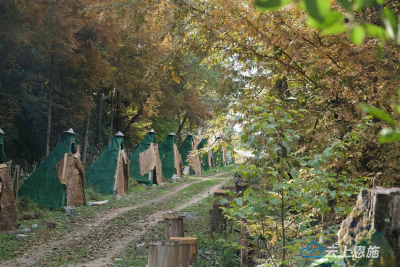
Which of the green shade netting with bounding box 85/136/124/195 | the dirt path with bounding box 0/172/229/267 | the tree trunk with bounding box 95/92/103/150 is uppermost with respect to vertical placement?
the tree trunk with bounding box 95/92/103/150

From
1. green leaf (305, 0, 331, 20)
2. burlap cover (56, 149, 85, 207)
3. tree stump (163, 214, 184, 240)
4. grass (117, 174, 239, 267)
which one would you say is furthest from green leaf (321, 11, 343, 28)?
burlap cover (56, 149, 85, 207)

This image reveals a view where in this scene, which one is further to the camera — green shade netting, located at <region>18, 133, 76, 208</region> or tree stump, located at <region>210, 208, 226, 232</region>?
green shade netting, located at <region>18, 133, 76, 208</region>

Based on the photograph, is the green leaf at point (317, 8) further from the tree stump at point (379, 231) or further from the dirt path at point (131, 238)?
the dirt path at point (131, 238)

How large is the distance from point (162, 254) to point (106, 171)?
10511 mm

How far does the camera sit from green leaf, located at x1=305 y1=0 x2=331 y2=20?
616 millimetres

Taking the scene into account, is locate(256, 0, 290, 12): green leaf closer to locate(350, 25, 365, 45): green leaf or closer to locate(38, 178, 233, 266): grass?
locate(350, 25, 365, 45): green leaf

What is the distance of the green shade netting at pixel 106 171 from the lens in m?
13.5

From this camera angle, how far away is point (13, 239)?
709cm

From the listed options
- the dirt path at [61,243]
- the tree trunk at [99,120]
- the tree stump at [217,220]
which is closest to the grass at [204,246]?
the tree stump at [217,220]

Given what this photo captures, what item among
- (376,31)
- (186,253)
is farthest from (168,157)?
(376,31)

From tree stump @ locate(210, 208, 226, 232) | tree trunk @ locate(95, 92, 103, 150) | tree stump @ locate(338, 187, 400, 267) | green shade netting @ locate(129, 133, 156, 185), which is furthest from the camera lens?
tree trunk @ locate(95, 92, 103, 150)

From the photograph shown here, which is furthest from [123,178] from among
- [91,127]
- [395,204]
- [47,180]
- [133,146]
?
[395,204]

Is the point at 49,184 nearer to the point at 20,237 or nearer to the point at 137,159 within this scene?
the point at 20,237

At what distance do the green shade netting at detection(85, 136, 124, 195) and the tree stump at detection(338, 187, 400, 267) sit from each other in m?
12.4
